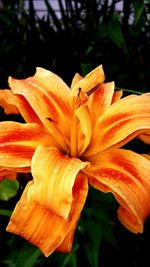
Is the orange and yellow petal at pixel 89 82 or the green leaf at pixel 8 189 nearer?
the orange and yellow petal at pixel 89 82

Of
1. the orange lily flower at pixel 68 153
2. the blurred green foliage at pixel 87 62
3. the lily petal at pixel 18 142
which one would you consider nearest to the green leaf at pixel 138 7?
the blurred green foliage at pixel 87 62

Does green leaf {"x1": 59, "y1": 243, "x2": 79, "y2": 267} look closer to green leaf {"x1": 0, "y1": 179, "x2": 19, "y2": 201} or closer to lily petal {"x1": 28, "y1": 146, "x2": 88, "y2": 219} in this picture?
green leaf {"x1": 0, "y1": 179, "x2": 19, "y2": 201}

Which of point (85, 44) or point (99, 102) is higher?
point (99, 102)

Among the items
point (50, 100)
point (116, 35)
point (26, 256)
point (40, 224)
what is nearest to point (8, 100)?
point (50, 100)

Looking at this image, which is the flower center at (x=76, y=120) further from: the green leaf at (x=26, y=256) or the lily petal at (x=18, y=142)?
the green leaf at (x=26, y=256)

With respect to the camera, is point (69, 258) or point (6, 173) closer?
point (6, 173)

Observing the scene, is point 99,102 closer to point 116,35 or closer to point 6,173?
point 6,173

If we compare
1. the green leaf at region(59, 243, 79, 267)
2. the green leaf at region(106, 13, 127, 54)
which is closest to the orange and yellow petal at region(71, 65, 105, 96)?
the green leaf at region(59, 243, 79, 267)
